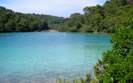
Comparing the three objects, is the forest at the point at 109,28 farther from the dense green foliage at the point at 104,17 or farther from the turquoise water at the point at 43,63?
the turquoise water at the point at 43,63

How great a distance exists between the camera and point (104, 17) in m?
69.2

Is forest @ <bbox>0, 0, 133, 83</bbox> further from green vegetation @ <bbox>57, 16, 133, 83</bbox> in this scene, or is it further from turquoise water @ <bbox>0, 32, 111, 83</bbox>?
turquoise water @ <bbox>0, 32, 111, 83</bbox>

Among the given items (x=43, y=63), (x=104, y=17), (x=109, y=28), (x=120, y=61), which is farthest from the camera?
(x=104, y=17)

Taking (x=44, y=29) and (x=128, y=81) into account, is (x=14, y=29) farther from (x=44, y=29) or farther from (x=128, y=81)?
(x=128, y=81)

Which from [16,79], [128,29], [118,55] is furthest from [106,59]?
[16,79]

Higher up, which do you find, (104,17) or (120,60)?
(104,17)

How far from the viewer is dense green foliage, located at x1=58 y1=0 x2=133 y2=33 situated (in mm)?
52750

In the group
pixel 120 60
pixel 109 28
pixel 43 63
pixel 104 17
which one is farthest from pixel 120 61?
pixel 104 17

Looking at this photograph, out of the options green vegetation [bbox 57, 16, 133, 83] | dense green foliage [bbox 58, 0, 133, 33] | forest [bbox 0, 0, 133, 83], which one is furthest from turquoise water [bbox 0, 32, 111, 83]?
dense green foliage [bbox 58, 0, 133, 33]

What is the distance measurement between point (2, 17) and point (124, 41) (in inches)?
3362

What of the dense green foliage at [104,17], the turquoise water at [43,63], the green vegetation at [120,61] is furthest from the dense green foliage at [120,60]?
the dense green foliage at [104,17]

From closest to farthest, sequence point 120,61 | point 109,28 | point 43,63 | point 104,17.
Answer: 1. point 120,61
2. point 43,63
3. point 109,28
4. point 104,17

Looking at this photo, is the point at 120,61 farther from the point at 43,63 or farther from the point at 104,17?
the point at 104,17

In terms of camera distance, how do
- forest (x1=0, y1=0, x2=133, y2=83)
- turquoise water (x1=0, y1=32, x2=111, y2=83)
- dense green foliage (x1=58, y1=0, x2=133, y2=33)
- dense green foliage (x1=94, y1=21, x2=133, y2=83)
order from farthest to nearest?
dense green foliage (x1=58, y1=0, x2=133, y2=33) → turquoise water (x1=0, y1=32, x2=111, y2=83) → forest (x1=0, y1=0, x2=133, y2=83) → dense green foliage (x1=94, y1=21, x2=133, y2=83)
